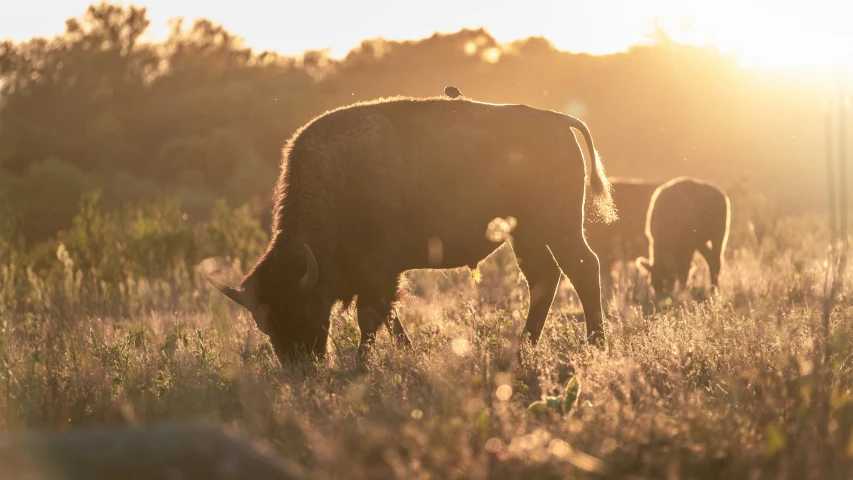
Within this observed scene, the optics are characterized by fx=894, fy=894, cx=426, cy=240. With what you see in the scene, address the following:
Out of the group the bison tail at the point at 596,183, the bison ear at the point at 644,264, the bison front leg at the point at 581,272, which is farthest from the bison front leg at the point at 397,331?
the bison ear at the point at 644,264

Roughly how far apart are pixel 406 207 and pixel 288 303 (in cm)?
134

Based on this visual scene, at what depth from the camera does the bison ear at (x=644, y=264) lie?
1157 cm

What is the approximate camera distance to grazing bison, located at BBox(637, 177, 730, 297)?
12352 millimetres

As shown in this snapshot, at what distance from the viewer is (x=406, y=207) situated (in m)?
6.82

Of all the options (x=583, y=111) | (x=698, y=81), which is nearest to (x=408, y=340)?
(x=583, y=111)

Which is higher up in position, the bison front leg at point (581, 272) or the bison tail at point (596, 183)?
the bison tail at point (596, 183)

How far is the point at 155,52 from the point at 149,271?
122 ft

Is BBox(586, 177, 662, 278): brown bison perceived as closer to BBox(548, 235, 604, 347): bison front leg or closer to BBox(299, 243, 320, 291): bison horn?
BBox(548, 235, 604, 347): bison front leg

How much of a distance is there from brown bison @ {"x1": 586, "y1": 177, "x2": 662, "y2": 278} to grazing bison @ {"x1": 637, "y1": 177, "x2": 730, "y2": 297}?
46 cm

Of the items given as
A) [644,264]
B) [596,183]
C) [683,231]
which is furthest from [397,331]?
[683,231]

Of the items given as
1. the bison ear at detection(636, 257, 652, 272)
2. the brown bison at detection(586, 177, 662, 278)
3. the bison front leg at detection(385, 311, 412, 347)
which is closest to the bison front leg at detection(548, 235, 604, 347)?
the bison front leg at detection(385, 311, 412, 347)

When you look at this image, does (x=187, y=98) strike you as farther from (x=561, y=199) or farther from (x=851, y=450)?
(x=851, y=450)

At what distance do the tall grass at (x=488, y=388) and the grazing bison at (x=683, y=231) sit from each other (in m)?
1.63

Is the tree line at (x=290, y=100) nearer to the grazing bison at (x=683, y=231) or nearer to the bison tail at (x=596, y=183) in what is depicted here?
the grazing bison at (x=683, y=231)
